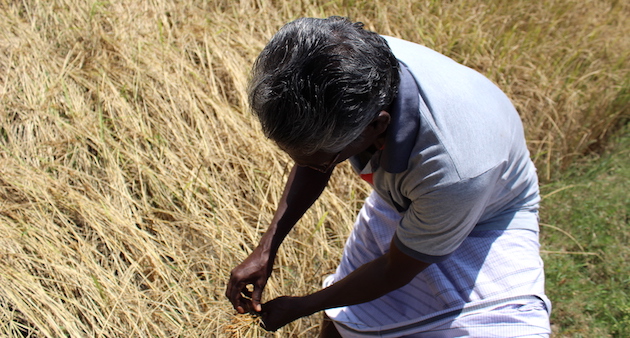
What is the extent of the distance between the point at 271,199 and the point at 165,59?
1.05 metres

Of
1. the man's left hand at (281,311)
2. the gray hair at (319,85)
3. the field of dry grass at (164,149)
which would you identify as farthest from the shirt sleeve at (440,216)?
Result: the field of dry grass at (164,149)

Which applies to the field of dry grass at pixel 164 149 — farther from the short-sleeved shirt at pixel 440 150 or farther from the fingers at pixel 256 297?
the short-sleeved shirt at pixel 440 150

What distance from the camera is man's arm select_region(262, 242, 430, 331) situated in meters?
1.49

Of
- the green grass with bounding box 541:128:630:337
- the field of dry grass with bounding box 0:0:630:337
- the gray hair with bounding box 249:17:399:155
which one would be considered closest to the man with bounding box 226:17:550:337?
the gray hair with bounding box 249:17:399:155

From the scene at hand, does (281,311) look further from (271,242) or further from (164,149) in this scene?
(164,149)

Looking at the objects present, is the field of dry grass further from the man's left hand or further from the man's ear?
the man's ear

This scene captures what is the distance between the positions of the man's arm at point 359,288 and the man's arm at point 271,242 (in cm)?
12

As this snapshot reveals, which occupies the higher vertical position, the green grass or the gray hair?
the gray hair

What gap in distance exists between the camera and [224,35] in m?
3.16

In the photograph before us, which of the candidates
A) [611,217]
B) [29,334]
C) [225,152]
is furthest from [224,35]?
[611,217]

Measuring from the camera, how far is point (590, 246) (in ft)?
9.32

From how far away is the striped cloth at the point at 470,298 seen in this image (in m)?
1.59

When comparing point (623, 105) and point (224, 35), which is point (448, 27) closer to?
point (623, 105)

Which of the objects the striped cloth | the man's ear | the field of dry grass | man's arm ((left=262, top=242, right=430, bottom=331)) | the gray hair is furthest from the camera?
the field of dry grass
